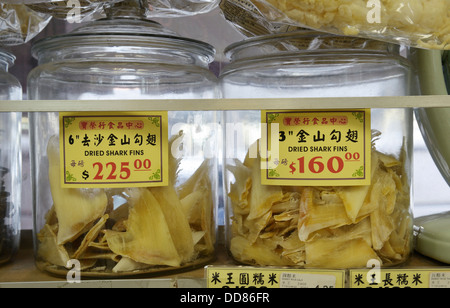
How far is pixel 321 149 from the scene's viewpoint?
22.5 inches

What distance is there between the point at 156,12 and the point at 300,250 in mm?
397

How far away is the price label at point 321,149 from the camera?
1.86 feet

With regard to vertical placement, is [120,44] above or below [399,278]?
above

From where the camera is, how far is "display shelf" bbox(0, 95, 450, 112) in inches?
21.4

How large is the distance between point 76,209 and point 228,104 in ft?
0.72

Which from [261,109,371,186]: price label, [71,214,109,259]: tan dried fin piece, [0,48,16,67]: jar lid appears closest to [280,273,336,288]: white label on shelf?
[261,109,371,186]: price label

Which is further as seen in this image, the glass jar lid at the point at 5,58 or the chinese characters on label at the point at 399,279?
the glass jar lid at the point at 5,58

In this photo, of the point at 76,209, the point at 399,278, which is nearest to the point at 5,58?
the point at 76,209

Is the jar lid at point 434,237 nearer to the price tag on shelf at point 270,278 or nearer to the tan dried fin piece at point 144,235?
the price tag on shelf at point 270,278

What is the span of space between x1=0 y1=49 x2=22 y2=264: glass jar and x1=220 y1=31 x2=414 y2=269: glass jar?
30cm

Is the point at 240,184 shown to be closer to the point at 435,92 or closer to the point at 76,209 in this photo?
the point at 76,209

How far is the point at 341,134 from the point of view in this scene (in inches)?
22.5

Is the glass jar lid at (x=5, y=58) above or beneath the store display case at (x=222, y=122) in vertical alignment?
above

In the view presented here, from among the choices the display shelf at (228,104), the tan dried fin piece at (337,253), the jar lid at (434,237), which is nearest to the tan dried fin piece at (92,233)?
the display shelf at (228,104)
